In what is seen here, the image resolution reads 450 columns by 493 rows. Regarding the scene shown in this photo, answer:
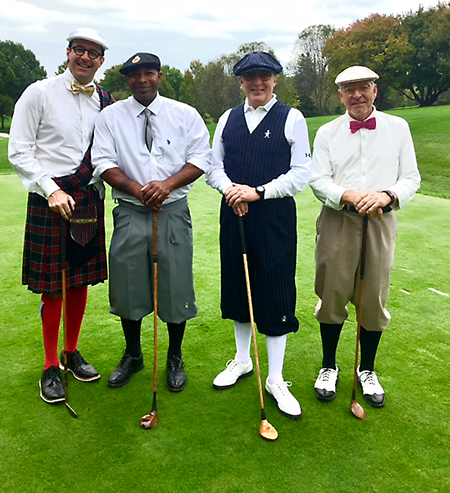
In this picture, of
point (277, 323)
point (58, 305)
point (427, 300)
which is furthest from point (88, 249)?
point (427, 300)

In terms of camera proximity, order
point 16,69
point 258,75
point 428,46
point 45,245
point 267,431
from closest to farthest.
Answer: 1. point 267,431
2. point 258,75
3. point 45,245
4. point 428,46
5. point 16,69

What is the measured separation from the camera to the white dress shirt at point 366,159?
8.64 feet

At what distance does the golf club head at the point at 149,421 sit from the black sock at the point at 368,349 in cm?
125

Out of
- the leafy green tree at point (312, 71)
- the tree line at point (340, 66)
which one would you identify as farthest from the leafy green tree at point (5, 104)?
the leafy green tree at point (312, 71)

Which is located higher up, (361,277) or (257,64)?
(257,64)

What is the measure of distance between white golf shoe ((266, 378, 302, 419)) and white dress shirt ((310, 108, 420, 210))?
3.39 ft

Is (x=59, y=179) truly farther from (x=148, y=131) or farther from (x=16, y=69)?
(x=16, y=69)

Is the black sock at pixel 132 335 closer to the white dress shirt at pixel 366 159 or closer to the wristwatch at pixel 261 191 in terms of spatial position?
the wristwatch at pixel 261 191

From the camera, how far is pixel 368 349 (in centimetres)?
299

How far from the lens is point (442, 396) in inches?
112

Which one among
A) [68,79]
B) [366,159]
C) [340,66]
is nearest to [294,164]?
[366,159]

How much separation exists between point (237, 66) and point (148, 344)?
1905 millimetres

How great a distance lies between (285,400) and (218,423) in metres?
0.39

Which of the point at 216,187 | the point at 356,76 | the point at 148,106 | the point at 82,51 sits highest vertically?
the point at 82,51
